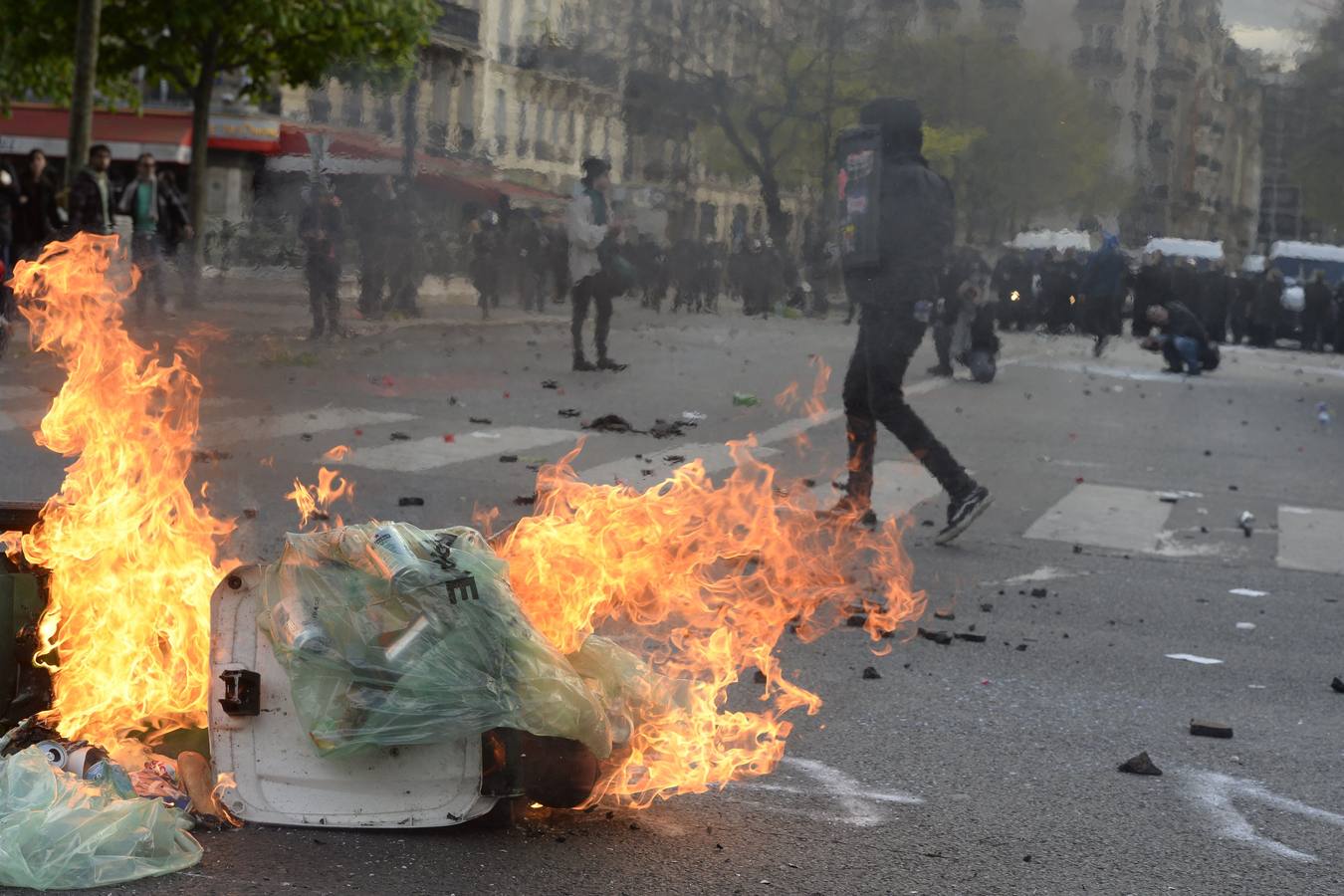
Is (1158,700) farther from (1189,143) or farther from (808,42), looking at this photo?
(1189,143)

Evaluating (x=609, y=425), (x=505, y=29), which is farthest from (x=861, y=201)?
(x=505, y=29)

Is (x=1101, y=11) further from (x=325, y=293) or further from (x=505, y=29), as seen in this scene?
(x=325, y=293)

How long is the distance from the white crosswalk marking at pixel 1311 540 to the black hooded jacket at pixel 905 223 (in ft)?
7.24

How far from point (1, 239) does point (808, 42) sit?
726 centimetres

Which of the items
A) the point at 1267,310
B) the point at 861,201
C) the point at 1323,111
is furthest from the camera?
the point at 1267,310

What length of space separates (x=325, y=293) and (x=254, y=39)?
562 cm

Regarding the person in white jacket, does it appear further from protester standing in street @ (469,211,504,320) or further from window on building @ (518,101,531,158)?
protester standing in street @ (469,211,504,320)

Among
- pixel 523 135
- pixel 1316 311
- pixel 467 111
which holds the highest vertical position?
pixel 467 111

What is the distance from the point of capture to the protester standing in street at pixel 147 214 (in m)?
17.7

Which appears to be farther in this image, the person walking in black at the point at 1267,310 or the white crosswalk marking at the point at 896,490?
the person walking in black at the point at 1267,310

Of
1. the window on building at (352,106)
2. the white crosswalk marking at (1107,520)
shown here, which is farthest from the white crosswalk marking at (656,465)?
the window on building at (352,106)

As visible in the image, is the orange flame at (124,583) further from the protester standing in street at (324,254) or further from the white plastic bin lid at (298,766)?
the protester standing in street at (324,254)

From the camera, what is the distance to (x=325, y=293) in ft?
61.7

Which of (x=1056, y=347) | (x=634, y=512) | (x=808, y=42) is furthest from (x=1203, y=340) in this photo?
(x=634, y=512)
